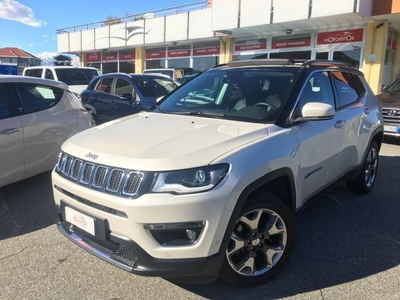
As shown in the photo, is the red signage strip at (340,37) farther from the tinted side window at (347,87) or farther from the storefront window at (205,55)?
the tinted side window at (347,87)

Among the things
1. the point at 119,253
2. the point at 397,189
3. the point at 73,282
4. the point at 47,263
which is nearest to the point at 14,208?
the point at 47,263

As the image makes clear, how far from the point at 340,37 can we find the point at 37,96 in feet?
45.8

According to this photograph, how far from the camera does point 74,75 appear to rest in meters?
13.4

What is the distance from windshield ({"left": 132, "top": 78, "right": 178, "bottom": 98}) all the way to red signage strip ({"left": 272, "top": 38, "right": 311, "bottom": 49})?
9.66m

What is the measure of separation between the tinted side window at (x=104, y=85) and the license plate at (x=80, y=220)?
717 centimetres

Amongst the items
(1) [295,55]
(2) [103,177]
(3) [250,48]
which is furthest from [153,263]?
(3) [250,48]

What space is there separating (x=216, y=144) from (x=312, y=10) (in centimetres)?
1300

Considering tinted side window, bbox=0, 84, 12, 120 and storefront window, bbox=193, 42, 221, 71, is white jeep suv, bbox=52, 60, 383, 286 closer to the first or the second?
tinted side window, bbox=0, 84, 12, 120

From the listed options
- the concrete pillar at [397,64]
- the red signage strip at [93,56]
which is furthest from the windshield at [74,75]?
the red signage strip at [93,56]

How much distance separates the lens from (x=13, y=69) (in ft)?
54.6

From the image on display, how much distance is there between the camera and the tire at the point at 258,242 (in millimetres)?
2613

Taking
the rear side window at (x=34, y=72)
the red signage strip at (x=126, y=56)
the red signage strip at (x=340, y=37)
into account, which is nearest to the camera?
the rear side window at (x=34, y=72)

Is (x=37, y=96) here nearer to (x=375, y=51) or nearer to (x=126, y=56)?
(x=375, y=51)

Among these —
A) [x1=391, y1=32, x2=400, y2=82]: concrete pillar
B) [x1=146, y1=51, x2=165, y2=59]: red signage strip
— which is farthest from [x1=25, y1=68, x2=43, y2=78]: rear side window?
[x1=391, y1=32, x2=400, y2=82]: concrete pillar
